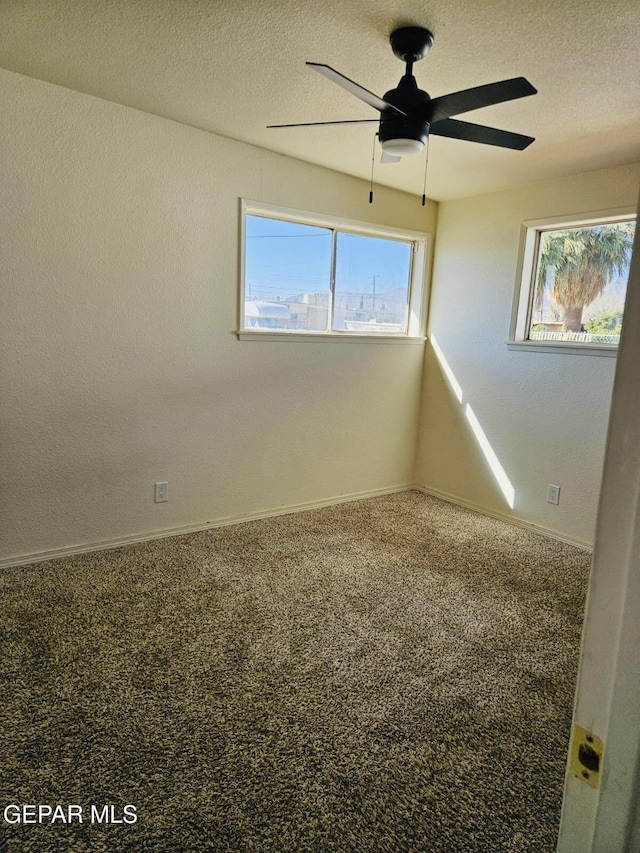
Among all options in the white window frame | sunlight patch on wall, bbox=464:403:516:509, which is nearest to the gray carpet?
sunlight patch on wall, bbox=464:403:516:509

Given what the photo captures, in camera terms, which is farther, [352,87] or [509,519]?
[509,519]

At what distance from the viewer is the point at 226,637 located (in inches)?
88.9

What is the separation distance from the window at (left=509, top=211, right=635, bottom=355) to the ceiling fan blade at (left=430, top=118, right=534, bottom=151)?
1482mm

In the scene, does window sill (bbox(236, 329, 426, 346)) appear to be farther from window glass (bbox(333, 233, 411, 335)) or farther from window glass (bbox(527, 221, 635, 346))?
window glass (bbox(527, 221, 635, 346))

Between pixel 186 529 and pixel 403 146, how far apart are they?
102 inches

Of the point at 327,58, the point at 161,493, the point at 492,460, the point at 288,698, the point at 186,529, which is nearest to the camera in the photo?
the point at 288,698

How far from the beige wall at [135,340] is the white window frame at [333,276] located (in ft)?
0.20

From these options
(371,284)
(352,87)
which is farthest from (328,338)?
(352,87)

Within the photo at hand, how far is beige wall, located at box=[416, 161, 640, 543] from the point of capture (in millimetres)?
3395

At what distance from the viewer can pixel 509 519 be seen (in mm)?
3908

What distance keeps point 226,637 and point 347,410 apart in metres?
2.21

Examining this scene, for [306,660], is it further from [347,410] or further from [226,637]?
[347,410]

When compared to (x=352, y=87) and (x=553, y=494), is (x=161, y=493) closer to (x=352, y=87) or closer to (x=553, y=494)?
(x=352, y=87)

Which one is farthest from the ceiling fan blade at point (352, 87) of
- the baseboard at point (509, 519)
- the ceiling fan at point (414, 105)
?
the baseboard at point (509, 519)
